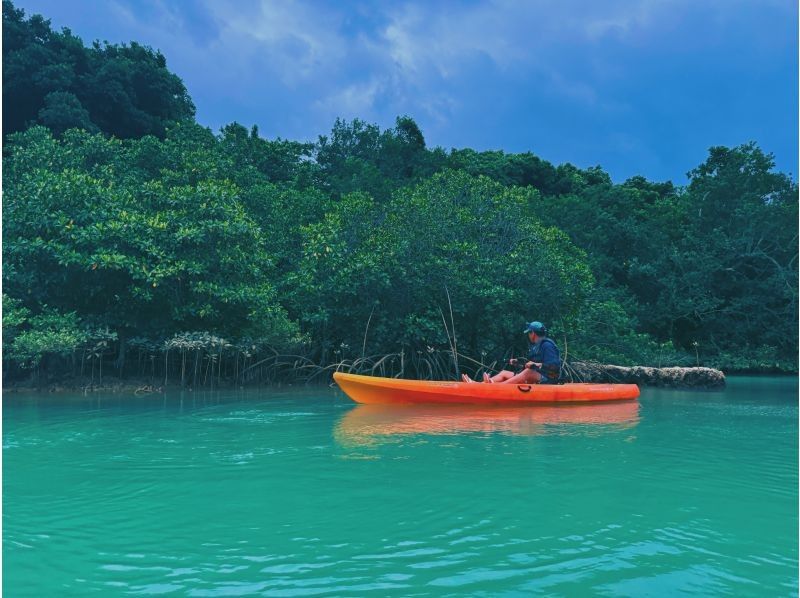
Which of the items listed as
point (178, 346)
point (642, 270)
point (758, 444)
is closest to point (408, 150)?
point (642, 270)

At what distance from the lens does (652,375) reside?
1483 centimetres

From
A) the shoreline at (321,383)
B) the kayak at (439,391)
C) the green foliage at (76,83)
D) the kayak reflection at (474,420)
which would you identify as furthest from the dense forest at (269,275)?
the green foliage at (76,83)

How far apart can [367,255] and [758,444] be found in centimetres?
765

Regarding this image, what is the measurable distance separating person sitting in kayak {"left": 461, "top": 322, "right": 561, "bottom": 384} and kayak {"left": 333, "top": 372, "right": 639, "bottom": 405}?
0.22 metres

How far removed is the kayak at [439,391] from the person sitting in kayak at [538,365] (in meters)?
0.22

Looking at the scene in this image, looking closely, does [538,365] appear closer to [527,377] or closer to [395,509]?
[527,377]

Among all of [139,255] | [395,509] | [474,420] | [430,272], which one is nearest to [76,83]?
[139,255]

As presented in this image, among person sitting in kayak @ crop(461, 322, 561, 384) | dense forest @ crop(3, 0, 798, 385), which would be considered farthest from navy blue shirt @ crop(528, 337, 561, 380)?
dense forest @ crop(3, 0, 798, 385)

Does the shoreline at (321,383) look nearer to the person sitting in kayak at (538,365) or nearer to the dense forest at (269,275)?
the dense forest at (269,275)

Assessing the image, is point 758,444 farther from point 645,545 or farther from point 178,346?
point 178,346

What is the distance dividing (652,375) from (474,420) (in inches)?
333

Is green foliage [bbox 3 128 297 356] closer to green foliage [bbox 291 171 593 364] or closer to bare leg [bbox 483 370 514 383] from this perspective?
green foliage [bbox 291 171 593 364]

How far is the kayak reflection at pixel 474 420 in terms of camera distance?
691cm

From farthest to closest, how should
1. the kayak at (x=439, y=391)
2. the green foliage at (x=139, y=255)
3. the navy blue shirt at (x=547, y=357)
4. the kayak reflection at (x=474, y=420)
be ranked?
the green foliage at (x=139, y=255), the navy blue shirt at (x=547, y=357), the kayak at (x=439, y=391), the kayak reflection at (x=474, y=420)
